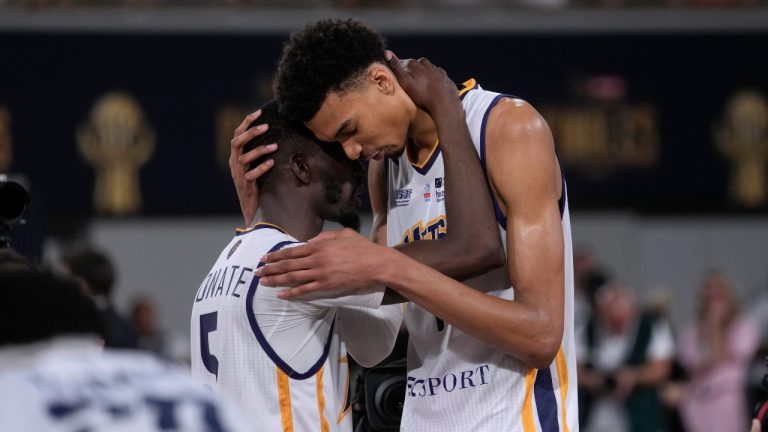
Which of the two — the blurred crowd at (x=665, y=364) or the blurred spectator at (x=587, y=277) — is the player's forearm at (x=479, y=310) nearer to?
the blurred crowd at (x=665, y=364)

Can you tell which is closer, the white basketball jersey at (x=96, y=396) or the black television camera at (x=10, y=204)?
the white basketball jersey at (x=96, y=396)

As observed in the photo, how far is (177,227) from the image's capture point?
11391mm

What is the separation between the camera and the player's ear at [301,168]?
11.1 ft

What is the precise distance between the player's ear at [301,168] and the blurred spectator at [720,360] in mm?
6616

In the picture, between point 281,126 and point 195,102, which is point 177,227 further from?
point 281,126

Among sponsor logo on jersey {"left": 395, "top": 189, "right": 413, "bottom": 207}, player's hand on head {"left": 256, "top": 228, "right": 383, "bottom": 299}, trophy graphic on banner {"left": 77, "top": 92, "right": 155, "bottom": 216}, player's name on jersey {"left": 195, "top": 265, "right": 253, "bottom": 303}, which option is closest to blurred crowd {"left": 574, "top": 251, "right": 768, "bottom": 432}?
trophy graphic on banner {"left": 77, "top": 92, "right": 155, "bottom": 216}

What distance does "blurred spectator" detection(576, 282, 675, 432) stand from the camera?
8.86 metres

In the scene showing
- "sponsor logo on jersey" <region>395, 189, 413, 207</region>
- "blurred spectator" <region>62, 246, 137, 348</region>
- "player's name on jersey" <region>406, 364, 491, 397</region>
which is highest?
"sponsor logo on jersey" <region>395, 189, 413, 207</region>

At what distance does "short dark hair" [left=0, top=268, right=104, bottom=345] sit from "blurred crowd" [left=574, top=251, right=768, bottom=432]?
7380 mm

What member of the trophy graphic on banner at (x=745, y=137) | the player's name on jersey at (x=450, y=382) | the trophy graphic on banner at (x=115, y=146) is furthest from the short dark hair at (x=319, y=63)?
the trophy graphic on banner at (x=745, y=137)

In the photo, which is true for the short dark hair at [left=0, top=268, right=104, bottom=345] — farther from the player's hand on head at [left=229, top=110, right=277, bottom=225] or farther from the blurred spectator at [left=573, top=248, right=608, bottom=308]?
the blurred spectator at [left=573, top=248, right=608, bottom=308]

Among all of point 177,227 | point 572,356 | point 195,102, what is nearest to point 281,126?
point 572,356

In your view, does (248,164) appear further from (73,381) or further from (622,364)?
(622,364)

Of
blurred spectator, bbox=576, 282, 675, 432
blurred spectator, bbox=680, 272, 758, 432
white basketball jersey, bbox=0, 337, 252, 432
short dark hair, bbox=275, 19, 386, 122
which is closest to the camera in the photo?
white basketball jersey, bbox=0, 337, 252, 432
